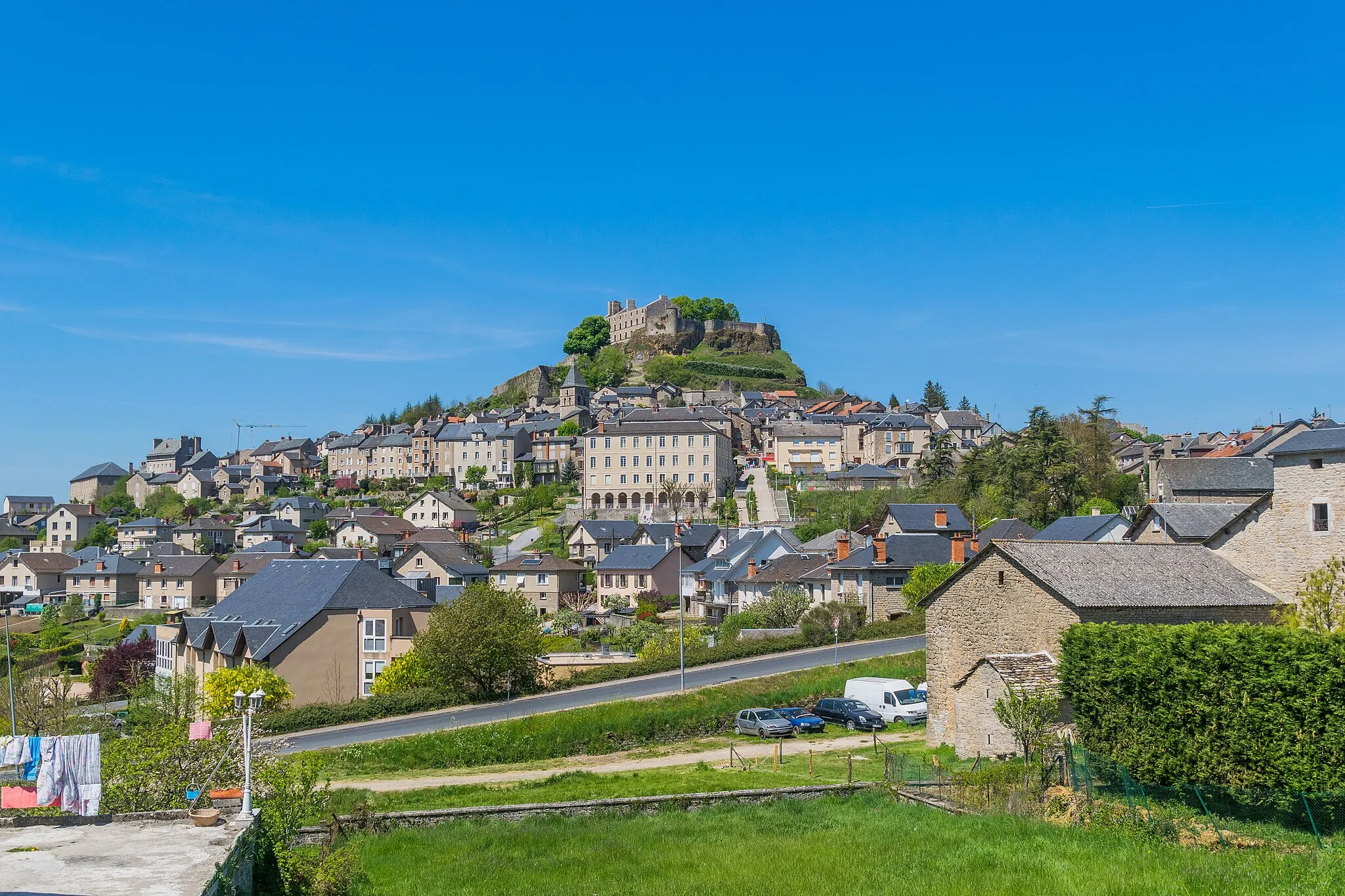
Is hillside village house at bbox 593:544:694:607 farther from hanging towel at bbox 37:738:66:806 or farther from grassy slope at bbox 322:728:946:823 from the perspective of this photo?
hanging towel at bbox 37:738:66:806

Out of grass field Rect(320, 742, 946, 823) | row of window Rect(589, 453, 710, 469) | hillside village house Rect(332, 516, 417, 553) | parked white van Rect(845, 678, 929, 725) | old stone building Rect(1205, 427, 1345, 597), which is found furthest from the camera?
row of window Rect(589, 453, 710, 469)

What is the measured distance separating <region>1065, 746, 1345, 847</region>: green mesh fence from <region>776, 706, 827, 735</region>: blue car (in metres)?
15.3

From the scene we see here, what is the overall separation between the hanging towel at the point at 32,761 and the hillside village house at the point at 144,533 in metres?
132

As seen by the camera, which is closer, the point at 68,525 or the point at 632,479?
the point at 632,479

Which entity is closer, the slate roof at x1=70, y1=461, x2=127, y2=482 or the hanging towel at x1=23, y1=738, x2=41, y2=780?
the hanging towel at x1=23, y1=738, x2=41, y2=780

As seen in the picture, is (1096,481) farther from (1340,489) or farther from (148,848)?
(148,848)

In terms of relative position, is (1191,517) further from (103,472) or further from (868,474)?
(103,472)

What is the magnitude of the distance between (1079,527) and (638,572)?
115 ft

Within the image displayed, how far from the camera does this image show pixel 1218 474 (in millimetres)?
64438

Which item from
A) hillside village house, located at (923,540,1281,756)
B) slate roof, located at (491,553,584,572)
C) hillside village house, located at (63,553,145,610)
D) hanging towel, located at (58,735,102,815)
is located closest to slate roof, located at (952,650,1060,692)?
hillside village house, located at (923,540,1281,756)

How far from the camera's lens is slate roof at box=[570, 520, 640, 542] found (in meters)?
99.0

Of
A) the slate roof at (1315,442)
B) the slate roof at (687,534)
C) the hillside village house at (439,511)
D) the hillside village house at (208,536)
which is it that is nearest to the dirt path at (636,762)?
the slate roof at (1315,442)

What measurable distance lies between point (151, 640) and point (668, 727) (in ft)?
147

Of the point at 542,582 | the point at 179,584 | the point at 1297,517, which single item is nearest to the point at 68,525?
the point at 179,584
